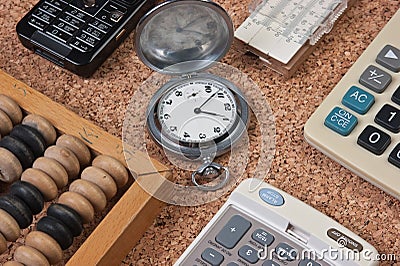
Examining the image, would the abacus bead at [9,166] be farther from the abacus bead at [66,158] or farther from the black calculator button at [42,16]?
the black calculator button at [42,16]

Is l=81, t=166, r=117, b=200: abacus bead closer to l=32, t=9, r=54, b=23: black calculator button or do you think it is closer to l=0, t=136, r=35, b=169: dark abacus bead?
l=0, t=136, r=35, b=169: dark abacus bead

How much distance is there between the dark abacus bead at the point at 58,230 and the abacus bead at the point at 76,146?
7 cm

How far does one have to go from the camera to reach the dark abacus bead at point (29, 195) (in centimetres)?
77

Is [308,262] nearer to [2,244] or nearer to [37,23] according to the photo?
[2,244]

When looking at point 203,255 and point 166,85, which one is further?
point 166,85

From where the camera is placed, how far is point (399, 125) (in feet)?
2.57

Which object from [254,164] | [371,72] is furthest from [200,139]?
[371,72]

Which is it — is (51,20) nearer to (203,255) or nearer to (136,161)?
(136,161)

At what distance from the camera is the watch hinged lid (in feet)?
2.62

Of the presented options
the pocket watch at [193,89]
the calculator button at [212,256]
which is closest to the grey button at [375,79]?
the pocket watch at [193,89]

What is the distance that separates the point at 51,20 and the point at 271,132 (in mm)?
267

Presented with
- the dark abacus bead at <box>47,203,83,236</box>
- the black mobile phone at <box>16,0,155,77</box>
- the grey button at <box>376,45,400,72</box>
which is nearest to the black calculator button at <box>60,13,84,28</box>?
the black mobile phone at <box>16,0,155,77</box>

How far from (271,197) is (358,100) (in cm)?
14

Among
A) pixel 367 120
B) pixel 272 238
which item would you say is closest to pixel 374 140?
pixel 367 120
